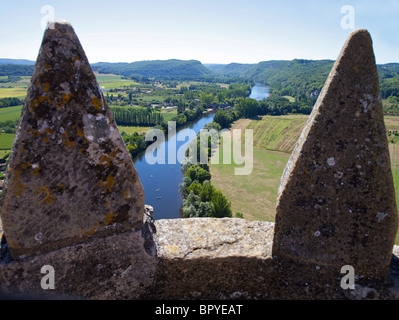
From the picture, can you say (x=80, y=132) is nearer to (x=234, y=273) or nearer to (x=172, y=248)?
(x=172, y=248)

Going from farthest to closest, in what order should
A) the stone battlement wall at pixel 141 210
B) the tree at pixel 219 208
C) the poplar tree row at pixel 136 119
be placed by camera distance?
1. the poplar tree row at pixel 136 119
2. the tree at pixel 219 208
3. the stone battlement wall at pixel 141 210

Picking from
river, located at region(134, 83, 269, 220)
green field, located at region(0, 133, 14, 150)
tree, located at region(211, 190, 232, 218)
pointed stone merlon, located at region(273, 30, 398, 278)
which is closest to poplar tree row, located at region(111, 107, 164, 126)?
green field, located at region(0, 133, 14, 150)

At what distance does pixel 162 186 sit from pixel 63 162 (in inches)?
1456

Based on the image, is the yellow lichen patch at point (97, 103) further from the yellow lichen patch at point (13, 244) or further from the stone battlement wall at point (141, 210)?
the yellow lichen patch at point (13, 244)

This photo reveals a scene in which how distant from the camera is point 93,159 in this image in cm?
350

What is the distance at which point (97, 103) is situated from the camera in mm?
3398

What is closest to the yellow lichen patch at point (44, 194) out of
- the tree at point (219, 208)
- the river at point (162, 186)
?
the tree at point (219, 208)

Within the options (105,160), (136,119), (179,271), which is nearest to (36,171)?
(105,160)

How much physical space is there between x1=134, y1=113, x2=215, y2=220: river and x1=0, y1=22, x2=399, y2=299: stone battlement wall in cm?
2715

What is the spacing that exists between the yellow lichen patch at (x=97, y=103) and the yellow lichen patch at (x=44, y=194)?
1.26m

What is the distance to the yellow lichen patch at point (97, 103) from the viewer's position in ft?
11.1
